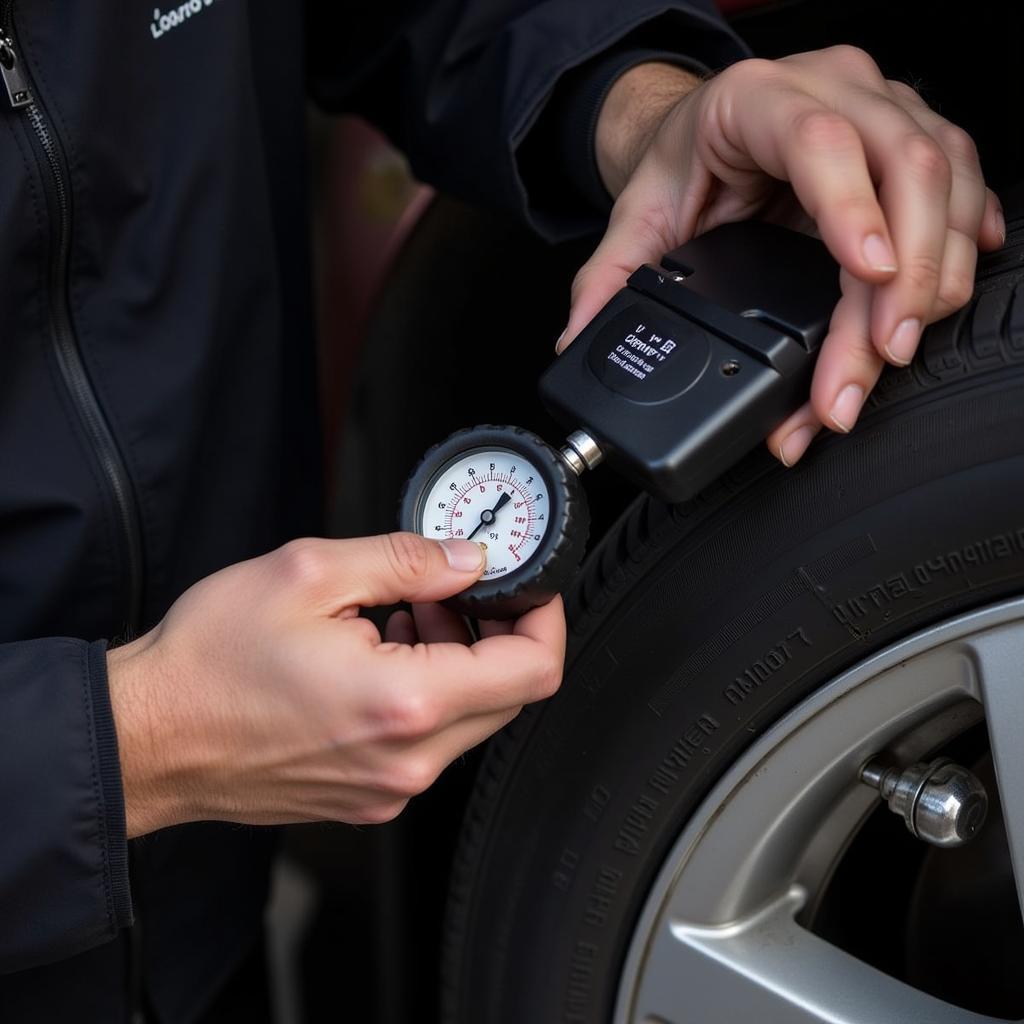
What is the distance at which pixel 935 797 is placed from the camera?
926 mm

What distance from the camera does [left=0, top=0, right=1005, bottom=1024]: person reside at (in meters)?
0.86

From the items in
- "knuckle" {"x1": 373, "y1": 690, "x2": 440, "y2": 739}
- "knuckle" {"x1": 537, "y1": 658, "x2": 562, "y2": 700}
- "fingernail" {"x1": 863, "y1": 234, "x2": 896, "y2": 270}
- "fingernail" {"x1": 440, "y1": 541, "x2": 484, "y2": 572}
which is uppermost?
"fingernail" {"x1": 863, "y1": 234, "x2": 896, "y2": 270}

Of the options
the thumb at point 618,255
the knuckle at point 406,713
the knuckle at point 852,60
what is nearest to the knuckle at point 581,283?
the thumb at point 618,255

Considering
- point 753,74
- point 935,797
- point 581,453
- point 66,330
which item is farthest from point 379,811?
point 753,74

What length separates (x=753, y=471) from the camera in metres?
0.94

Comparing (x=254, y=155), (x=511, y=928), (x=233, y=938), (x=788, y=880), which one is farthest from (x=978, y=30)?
(x=233, y=938)

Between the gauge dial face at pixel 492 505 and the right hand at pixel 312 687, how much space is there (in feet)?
0.15

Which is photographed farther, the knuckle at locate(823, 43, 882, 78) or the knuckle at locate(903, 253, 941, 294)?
the knuckle at locate(823, 43, 882, 78)

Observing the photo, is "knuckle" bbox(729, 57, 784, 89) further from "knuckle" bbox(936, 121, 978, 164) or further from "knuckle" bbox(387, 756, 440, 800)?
"knuckle" bbox(387, 756, 440, 800)

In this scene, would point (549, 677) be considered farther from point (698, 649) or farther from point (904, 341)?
point (904, 341)

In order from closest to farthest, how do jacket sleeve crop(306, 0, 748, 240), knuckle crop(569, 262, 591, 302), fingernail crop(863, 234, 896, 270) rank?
fingernail crop(863, 234, 896, 270), knuckle crop(569, 262, 591, 302), jacket sleeve crop(306, 0, 748, 240)

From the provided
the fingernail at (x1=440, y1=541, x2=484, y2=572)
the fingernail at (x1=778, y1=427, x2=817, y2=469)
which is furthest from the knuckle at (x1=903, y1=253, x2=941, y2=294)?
the fingernail at (x1=440, y1=541, x2=484, y2=572)

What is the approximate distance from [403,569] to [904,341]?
360 mm

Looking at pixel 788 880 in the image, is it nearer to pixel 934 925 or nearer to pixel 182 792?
pixel 934 925
